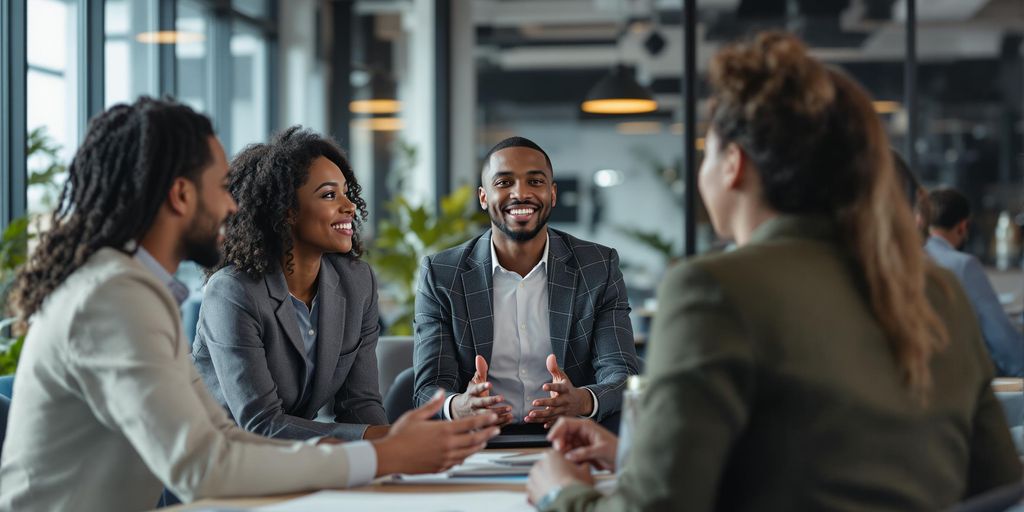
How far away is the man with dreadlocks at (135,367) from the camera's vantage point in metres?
1.62

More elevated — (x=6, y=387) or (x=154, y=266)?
(x=154, y=266)

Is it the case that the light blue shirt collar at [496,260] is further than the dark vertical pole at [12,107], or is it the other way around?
the dark vertical pole at [12,107]

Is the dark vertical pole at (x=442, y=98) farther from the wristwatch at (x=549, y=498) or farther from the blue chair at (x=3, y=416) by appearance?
the wristwatch at (x=549, y=498)

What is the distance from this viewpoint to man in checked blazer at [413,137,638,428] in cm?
292

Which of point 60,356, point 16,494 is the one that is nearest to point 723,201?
point 60,356

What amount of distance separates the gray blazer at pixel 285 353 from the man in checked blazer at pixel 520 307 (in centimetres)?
18

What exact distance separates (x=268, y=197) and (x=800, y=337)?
5.88ft

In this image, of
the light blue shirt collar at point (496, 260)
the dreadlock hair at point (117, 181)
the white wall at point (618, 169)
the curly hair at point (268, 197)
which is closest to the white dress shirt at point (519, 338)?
the light blue shirt collar at point (496, 260)

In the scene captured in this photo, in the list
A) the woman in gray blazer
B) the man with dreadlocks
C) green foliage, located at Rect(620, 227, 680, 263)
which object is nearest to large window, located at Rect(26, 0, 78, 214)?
the woman in gray blazer

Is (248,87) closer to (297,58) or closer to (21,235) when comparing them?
→ (297,58)

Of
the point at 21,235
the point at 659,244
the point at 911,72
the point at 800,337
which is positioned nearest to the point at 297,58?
the point at 659,244

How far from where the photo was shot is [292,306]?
8.66ft

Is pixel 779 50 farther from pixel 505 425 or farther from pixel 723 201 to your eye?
pixel 505 425

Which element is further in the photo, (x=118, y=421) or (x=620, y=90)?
(x=620, y=90)
